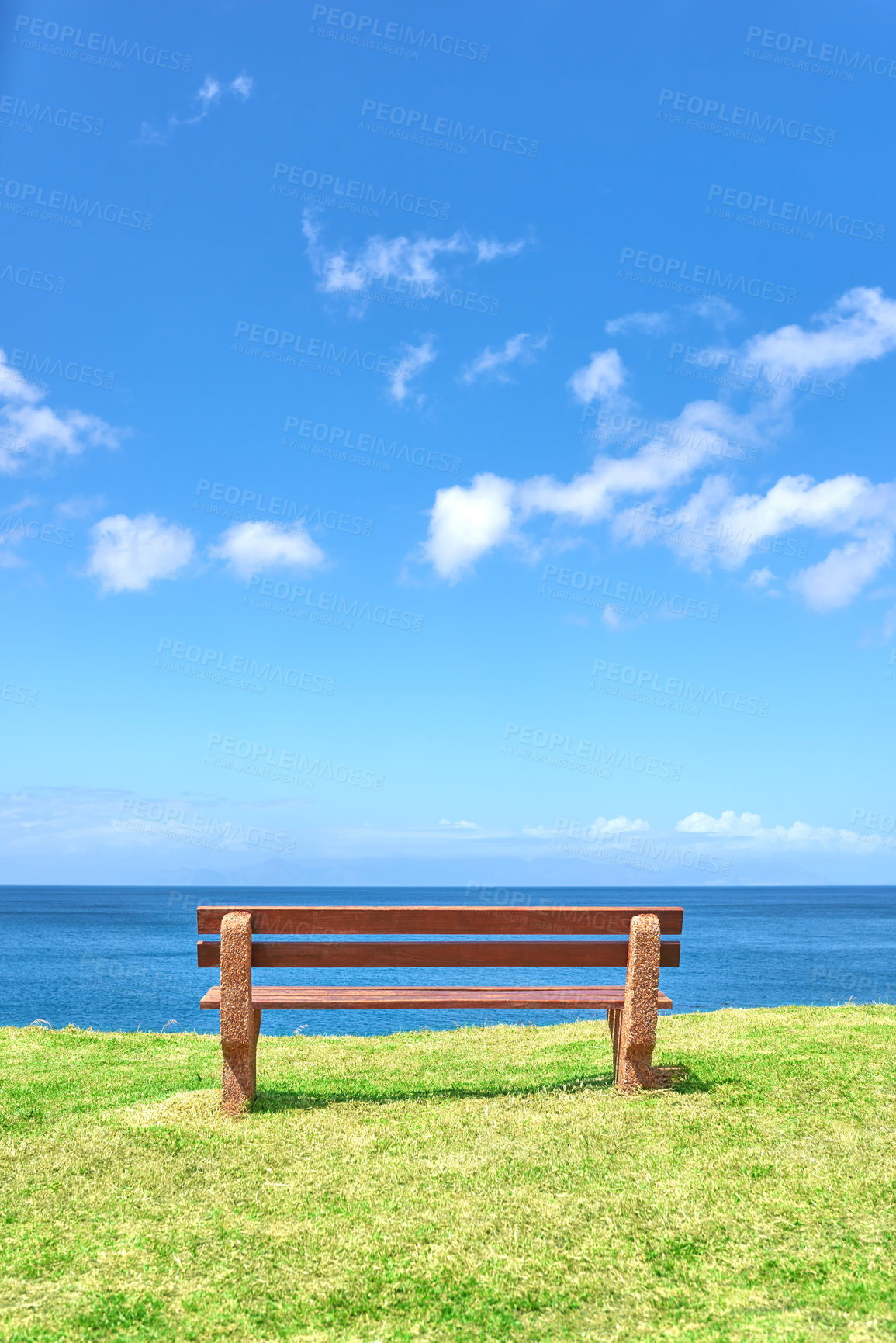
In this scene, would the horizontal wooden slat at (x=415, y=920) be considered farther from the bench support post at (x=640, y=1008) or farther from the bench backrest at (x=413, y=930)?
the bench support post at (x=640, y=1008)

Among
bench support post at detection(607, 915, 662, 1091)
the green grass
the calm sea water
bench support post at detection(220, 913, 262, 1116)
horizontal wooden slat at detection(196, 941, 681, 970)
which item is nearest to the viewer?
the green grass

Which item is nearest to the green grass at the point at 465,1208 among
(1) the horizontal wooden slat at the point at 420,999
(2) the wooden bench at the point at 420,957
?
(2) the wooden bench at the point at 420,957

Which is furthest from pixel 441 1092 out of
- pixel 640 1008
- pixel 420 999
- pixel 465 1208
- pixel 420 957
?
pixel 465 1208

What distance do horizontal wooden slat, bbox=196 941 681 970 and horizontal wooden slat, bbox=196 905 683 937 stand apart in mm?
107

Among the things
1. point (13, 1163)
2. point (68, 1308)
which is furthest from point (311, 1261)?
point (13, 1163)

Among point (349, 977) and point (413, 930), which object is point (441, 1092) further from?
point (349, 977)

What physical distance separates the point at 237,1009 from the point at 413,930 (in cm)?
144

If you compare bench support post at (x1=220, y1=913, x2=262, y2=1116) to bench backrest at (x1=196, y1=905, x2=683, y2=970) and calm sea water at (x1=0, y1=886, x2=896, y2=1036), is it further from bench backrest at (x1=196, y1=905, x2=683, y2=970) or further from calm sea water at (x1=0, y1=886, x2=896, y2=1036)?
calm sea water at (x1=0, y1=886, x2=896, y2=1036)

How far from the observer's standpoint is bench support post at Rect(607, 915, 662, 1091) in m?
6.87

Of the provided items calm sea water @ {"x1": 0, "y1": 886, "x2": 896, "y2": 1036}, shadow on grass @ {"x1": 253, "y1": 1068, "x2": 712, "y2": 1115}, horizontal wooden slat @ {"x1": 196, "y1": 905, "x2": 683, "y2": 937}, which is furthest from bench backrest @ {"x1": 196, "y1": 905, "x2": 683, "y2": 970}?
calm sea water @ {"x1": 0, "y1": 886, "x2": 896, "y2": 1036}

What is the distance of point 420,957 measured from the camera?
6.90m

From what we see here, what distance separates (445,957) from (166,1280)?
10.6 ft

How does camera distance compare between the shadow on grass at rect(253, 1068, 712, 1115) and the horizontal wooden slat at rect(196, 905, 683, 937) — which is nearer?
the horizontal wooden slat at rect(196, 905, 683, 937)

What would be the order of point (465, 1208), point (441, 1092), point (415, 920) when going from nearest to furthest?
point (465, 1208)
point (415, 920)
point (441, 1092)
